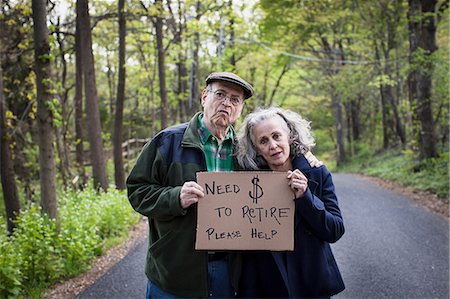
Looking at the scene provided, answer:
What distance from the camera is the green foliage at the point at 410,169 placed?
1186 cm

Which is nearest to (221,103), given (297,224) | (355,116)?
(297,224)

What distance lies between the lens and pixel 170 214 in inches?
88.2

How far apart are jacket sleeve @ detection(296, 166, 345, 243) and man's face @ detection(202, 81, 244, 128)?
603 millimetres

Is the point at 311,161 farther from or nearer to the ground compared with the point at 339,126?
farther from the ground

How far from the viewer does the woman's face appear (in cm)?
241

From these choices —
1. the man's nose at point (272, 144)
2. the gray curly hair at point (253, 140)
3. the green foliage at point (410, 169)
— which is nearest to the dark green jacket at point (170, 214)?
the gray curly hair at point (253, 140)

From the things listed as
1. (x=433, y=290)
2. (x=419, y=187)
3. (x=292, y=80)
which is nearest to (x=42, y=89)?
(x=433, y=290)

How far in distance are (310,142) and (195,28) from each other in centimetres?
1197

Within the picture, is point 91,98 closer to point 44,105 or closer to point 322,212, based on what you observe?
point 44,105

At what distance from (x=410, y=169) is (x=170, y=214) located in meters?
14.6

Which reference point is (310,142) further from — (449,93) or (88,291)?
(449,93)

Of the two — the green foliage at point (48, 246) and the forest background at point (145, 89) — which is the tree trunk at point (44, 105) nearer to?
the forest background at point (145, 89)

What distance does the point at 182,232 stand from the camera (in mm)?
2330

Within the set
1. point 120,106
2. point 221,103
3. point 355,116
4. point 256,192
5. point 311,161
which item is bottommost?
point 355,116
